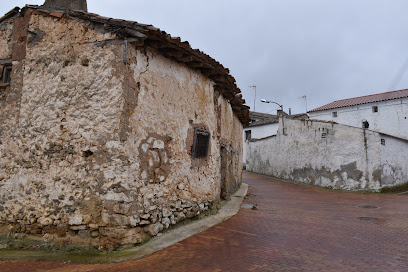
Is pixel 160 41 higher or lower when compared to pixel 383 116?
lower

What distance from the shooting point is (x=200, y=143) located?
838cm

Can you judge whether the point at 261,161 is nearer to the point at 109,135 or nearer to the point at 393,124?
the point at 393,124

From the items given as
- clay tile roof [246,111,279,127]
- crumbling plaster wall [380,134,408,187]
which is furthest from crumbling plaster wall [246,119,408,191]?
clay tile roof [246,111,279,127]

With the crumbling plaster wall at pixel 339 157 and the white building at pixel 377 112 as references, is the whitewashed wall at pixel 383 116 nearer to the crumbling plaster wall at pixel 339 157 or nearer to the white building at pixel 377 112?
the white building at pixel 377 112

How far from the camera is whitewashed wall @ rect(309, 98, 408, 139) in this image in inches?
1075

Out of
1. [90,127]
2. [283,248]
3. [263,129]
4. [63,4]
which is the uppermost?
[263,129]

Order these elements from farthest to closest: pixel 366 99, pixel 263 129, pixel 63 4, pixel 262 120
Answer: pixel 262 120
pixel 263 129
pixel 366 99
pixel 63 4

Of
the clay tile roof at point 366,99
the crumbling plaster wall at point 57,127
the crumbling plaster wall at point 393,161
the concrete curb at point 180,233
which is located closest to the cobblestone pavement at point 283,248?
the concrete curb at point 180,233

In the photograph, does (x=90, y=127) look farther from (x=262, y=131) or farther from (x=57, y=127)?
(x=262, y=131)

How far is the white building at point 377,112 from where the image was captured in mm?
27378

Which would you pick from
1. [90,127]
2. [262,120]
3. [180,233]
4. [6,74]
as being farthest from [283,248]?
[262,120]

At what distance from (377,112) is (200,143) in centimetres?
2632

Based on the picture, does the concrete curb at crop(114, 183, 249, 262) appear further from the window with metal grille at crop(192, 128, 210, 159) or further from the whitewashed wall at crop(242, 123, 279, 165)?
the whitewashed wall at crop(242, 123, 279, 165)

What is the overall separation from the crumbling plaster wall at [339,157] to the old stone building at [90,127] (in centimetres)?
1425
